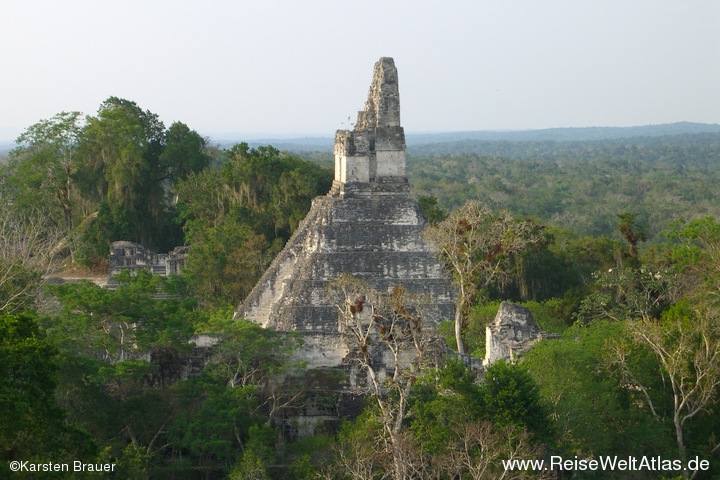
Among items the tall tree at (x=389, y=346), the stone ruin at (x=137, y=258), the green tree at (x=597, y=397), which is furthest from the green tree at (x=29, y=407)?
the stone ruin at (x=137, y=258)

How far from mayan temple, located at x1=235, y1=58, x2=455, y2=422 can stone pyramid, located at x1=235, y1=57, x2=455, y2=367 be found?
21 millimetres

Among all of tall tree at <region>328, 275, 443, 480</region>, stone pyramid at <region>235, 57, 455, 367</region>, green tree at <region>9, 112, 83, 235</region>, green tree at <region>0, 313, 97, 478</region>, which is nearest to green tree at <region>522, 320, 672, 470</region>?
tall tree at <region>328, 275, 443, 480</region>

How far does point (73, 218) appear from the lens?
3712 cm

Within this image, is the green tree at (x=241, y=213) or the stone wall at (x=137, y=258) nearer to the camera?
the green tree at (x=241, y=213)

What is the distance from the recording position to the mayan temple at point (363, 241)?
71.5ft

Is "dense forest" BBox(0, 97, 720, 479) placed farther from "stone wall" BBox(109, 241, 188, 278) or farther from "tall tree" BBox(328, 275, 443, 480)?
"stone wall" BBox(109, 241, 188, 278)

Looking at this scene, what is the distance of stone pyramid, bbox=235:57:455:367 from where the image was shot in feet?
71.5

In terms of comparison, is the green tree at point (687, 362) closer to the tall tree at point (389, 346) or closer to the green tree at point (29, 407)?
the tall tree at point (389, 346)

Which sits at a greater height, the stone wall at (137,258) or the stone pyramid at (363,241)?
the stone pyramid at (363,241)

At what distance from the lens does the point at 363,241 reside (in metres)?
22.5

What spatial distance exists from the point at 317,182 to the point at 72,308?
1406cm

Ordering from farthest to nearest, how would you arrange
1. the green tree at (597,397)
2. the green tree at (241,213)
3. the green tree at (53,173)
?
the green tree at (53,173), the green tree at (241,213), the green tree at (597,397)

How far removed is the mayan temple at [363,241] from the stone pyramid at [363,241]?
21mm

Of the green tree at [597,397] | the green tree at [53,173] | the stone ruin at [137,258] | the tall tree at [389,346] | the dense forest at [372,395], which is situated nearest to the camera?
the dense forest at [372,395]
